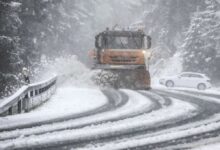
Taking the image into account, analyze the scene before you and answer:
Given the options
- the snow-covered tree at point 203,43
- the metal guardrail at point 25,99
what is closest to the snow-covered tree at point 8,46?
the metal guardrail at point 25,99

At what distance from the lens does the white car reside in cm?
3050

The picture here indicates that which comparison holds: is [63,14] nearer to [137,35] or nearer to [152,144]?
[137,35]

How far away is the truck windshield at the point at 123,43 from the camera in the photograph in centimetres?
2250

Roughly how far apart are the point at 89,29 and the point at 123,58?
43.7m

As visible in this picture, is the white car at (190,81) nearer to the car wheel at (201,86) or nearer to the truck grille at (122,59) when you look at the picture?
the car wheel at (201,86)

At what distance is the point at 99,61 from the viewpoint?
899 inches

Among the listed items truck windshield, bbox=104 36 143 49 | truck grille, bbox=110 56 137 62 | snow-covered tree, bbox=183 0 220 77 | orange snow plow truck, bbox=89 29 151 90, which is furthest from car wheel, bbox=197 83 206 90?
truck grille, bbox=110 56 137 62

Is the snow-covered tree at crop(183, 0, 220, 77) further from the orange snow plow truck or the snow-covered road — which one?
the snow-covered road

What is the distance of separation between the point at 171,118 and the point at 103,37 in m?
13.1

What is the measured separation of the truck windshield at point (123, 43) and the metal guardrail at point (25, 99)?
284 inches

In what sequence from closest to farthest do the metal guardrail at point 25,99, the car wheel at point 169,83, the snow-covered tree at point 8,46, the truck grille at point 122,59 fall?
the metal guardrail at point 25,99, the truck grille at point 122,59, the snow-covered tree at point 8,46, the car wheel at point 169,83

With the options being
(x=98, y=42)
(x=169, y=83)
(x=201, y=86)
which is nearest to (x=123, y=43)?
(x=98, y=42)

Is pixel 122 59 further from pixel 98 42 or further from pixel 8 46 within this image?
pixel 8 46

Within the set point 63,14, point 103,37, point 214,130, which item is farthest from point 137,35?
point 63,14
